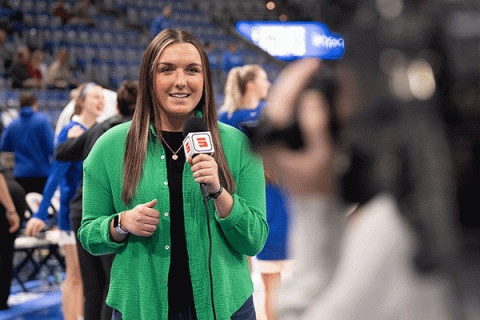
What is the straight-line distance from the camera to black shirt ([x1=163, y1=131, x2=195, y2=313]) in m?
1.44

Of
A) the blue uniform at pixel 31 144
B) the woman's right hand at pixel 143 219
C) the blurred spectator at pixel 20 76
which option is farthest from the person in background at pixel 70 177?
the blurred spectator at pixel 20 76

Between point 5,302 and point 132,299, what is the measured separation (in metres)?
3.88

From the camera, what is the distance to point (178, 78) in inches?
57.5

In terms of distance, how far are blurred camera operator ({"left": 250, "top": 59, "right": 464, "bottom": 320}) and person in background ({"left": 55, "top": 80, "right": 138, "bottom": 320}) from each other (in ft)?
7.57

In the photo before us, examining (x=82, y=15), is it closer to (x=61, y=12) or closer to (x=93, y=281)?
(x=61, y=12)

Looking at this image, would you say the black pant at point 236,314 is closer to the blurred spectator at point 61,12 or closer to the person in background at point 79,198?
the person in background at point 79,198

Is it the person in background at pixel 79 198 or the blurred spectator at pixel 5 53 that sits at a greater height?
the blurred spectator at pixel 5 53

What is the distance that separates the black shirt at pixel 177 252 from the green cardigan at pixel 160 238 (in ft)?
0.10

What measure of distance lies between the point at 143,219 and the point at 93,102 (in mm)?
2306

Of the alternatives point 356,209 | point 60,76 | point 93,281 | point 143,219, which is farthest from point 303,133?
point 60,76

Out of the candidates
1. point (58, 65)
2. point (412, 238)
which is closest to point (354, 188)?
point (412, 238)

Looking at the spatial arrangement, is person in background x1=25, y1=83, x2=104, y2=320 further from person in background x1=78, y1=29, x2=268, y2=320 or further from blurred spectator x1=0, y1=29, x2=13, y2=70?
blurred spectator x1=0, y1=29, x2=13, y2=70

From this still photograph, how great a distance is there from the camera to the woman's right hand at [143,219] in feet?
4.35

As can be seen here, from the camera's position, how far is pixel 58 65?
31.7 feet
